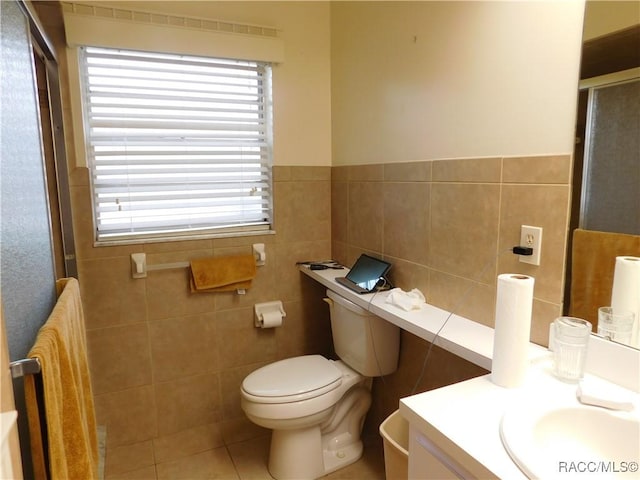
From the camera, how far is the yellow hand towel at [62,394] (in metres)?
0.80

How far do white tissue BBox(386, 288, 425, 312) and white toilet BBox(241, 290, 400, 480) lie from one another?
0.17 m

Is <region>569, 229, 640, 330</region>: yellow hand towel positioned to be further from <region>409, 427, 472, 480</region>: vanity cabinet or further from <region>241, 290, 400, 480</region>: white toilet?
<region>241, 290, 400, 480</region>: white toilet

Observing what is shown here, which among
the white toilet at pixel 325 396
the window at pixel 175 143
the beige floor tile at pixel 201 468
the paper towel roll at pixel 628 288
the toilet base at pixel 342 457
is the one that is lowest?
the beige floor tile at pixel 201 468

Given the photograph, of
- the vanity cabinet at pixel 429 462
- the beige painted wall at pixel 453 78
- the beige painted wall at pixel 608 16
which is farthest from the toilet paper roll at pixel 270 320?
the beige painted wall at pixel 608 16

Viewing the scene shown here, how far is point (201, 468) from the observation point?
1953 mm

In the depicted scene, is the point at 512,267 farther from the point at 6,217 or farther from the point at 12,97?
the point at 12,97

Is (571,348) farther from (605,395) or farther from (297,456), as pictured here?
(297,456)

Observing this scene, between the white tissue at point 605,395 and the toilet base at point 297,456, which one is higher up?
the white tissue at point 605,395

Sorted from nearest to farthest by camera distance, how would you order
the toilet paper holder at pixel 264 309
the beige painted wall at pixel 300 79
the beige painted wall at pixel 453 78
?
the beige painted wall at pixel 453 78 < the beige painted wall at pixel 300 79 < the toilet paper holder at pixel 264 309

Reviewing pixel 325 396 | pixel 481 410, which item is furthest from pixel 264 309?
pixel 481 410

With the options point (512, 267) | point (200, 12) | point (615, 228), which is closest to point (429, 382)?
point (512, 267)

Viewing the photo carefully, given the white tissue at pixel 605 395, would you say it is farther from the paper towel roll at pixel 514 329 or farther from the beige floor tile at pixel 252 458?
the beige floor tile at pixel 252 458

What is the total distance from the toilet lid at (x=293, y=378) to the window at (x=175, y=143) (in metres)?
0.74

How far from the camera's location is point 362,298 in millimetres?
1718
